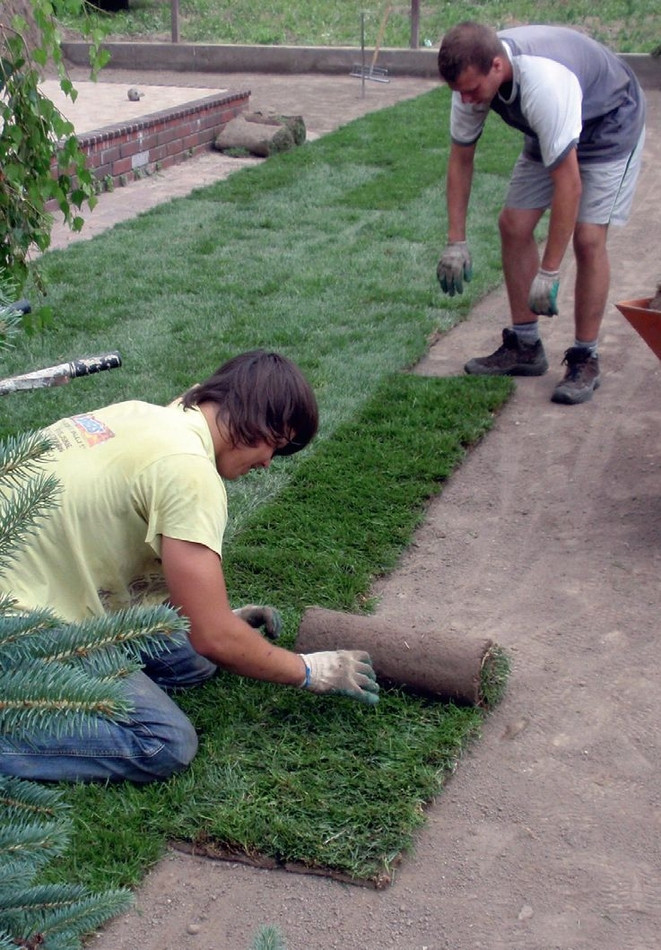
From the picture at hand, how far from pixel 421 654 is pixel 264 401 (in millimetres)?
869

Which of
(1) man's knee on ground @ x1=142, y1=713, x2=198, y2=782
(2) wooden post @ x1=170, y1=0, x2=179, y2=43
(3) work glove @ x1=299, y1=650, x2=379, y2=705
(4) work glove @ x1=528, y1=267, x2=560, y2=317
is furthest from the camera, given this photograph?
(2) wooden post @ x1=170, y1=0, x2=179, y2=43

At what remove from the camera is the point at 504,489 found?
4309mm

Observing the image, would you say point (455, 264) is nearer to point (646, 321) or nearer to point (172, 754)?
point (646, 321)

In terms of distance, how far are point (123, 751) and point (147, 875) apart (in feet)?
1.02

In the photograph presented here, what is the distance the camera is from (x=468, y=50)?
4391 mm

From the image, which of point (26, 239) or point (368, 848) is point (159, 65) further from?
point (368, 848)

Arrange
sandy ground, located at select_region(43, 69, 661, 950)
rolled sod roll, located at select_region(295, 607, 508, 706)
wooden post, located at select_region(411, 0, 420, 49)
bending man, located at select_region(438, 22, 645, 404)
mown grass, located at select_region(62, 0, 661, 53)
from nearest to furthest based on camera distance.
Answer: sandy ground, located at select_region(43, 69, 661, 950)
rolled sod roll, located at select_region(295, 607, 508, 706)
bending man, located at select_region(438, 22, 645, 404)
wooden post, located at select_region(411, 0, 420, 49)
mown grass, located at select_region(62, 0, 661, 53)

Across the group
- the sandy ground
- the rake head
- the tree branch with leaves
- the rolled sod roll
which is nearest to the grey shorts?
the sandy ground

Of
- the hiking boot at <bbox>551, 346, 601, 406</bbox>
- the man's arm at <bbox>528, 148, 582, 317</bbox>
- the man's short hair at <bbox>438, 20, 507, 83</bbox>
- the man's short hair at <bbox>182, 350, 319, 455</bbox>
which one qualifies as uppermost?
the man's short hair at <bbox>438, 20, 507, 83</bbox>

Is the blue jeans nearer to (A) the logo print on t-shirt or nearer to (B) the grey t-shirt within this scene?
(A) the logo print on t-shirt

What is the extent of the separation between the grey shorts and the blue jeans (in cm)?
317

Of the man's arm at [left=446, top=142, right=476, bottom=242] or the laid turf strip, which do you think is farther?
the man's arm at [left=446, top=142, right=476, bottom=242]

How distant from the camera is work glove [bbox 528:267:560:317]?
Result: 4.75m

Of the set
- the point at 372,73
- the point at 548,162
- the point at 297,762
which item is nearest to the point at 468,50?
the point at 548,162
